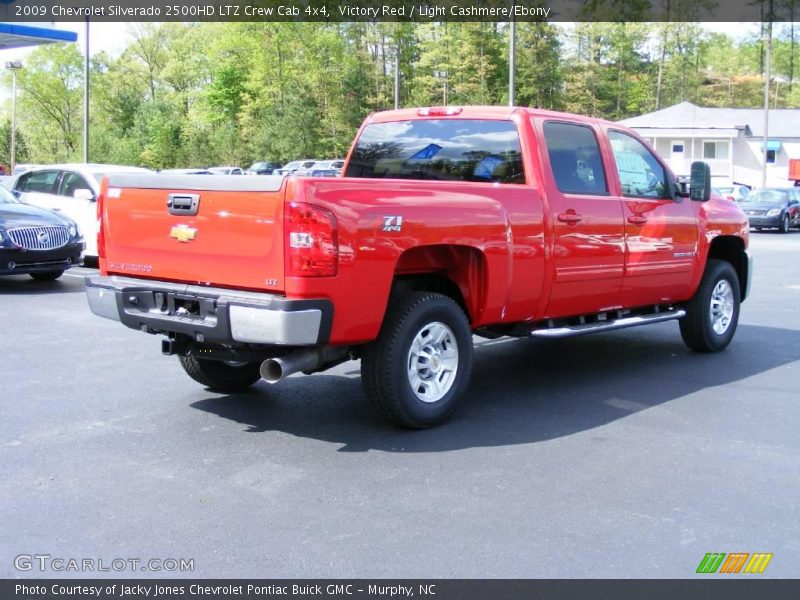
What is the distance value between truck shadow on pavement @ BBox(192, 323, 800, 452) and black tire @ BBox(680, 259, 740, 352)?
133 millimetres

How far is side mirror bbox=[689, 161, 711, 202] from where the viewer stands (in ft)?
26.4

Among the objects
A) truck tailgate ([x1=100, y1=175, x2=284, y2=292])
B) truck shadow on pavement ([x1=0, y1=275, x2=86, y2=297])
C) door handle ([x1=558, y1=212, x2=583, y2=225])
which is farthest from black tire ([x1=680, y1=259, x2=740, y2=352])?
truck shadow on pavement ([x1=0, y1=275, x2=86, y2=297])

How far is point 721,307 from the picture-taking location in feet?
29.1

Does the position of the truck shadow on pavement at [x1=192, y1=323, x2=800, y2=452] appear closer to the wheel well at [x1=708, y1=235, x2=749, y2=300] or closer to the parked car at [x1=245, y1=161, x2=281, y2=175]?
the wheel well at [x1=708, y1=235, x2=749, y2=300]

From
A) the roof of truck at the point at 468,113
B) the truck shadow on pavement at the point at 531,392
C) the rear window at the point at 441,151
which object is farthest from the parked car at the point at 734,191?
the rear window at the point at 441,151

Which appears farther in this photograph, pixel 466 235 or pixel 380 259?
pixel 466 235

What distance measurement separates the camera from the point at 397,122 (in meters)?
7.42

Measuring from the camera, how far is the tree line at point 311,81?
62.5m

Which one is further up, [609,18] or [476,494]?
[609,18]
